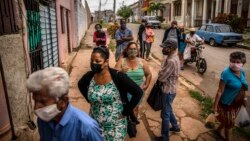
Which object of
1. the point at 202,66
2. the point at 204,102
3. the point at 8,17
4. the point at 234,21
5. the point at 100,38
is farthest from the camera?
the point at 234,21

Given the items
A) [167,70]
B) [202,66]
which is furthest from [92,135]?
[202,66]

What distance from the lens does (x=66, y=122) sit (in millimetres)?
1683

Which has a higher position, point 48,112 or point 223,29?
point 223,29

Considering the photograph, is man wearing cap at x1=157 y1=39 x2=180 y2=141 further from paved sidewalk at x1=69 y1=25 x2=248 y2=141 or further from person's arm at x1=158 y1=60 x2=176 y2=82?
paved sidewalk at x1=69 y1=25 x2=248 y2=141

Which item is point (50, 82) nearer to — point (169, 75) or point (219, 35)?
point (169, 75)

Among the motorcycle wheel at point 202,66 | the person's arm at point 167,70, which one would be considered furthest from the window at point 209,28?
the person's arm at point 167,70

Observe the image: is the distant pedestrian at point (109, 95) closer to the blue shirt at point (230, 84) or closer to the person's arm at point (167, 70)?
the person's arm at point (167, 70)

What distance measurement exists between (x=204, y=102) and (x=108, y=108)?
4010mm

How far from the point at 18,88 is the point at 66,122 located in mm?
2448

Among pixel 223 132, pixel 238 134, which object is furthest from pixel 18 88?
pixel 238 134

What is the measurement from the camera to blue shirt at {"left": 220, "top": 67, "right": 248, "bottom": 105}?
371cm

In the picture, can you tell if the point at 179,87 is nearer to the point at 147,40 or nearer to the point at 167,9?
the point at 147,40

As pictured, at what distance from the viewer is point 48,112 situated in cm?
163

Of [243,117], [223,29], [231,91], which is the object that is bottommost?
[243,117]
